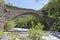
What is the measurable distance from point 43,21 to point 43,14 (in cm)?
89

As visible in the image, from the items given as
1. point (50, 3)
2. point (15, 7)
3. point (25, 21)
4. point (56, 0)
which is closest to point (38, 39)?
point (56, 0)

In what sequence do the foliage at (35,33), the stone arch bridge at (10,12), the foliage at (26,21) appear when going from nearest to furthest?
the foliage at (35,33)
the stone arch bridge at (10,12)
the foliage at (26,21)

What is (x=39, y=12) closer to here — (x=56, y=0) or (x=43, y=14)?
(x=43, y=14)

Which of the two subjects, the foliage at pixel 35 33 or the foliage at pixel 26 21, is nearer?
the foliage at pixel 35 33

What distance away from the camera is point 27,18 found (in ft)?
Result: 82.8

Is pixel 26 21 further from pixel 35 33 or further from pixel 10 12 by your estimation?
pixel 35 33

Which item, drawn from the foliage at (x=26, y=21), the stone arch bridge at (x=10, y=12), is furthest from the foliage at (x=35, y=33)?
the foliage at (x=26, y=21)

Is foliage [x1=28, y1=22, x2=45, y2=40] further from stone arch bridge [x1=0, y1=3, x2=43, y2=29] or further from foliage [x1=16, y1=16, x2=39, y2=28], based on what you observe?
foliage [x1=16, y1=16, x2=39, y2=28]

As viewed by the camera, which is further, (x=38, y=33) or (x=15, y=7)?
(x=15, y=7)

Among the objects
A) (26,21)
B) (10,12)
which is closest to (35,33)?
(10,12)

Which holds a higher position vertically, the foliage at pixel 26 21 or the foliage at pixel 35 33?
the foliage at pixel 35 33

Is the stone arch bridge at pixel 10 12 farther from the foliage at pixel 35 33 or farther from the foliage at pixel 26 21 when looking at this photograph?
the foliage at pixel 35 33

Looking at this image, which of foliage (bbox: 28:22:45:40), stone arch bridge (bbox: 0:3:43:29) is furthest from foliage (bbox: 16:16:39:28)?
foliage (bbox: 28:22:45:40)

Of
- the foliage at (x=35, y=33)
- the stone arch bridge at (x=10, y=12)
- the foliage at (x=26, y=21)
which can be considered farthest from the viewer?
the foliage at (x=26, y=21)
